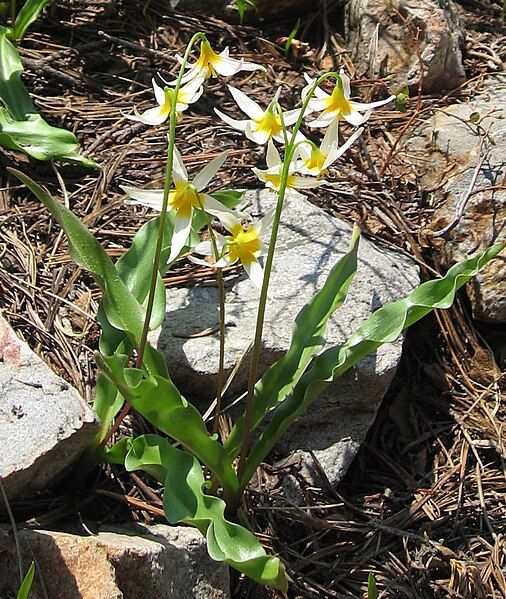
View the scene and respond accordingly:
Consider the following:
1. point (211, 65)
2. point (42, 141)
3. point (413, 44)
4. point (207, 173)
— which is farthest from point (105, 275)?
point (413, 44)

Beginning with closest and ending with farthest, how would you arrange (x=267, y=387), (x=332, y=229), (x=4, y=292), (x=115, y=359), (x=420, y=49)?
(x=115, y=359) < (x=267, y=387) < (x=4, y=292) < (x=332, y=229) < (x=420, y=49)

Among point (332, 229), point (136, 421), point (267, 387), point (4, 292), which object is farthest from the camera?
point (332, 229)

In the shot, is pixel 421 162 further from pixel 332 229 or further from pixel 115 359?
pixel 115 359

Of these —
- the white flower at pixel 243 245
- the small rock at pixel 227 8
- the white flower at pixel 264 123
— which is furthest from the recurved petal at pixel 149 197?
the small rock at pixel 227 8

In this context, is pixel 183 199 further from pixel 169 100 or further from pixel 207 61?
pixel 207 61

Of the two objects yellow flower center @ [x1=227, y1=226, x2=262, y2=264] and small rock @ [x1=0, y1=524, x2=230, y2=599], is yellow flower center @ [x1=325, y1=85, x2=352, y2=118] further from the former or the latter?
small rock @ [x1=0, y1=524, x2=230, y2=599]

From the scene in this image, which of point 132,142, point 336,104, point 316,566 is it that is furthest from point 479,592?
point 132,142

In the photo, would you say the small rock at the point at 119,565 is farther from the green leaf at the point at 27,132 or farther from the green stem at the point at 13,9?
the green stem at the point at 13,9
